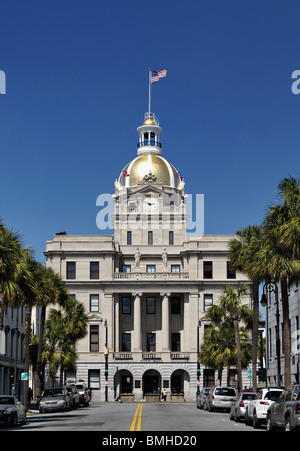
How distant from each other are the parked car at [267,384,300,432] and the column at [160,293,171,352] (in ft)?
230

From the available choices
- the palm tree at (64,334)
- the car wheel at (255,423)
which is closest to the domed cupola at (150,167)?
the palm tree at (64,334)

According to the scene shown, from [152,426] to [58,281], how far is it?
32402mm

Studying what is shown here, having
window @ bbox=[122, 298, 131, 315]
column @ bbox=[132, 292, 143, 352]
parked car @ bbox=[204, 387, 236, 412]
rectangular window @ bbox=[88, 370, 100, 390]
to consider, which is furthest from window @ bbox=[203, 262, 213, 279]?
parked car @ bbox=[204, 387, 236, 412]

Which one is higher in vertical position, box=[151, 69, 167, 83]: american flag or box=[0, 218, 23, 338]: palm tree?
box=[151, 69, 167, 83]: american flag

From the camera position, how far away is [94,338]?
97562 mm

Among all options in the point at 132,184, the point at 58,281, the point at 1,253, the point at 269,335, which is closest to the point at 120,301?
the point at 132,184

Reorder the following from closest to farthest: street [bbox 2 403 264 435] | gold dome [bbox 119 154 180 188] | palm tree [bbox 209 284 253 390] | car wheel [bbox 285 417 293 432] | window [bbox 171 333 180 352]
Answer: car wheel [bbox 285 417 293 432] < street [bbox 2 403 264 435] < palm tree [bbox 209 284 253 390] < window [bbox 171 333 180 352] < gold dome [bbox 119 154 180 188]

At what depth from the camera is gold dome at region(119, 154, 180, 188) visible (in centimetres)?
11925

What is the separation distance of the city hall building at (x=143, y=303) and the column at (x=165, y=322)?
126mm

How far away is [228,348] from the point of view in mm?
71438

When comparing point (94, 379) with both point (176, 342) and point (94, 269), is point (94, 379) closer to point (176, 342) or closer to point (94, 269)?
point (176, 342)

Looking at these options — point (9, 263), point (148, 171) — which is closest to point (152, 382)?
point (148, 171)

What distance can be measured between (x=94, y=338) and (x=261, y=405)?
67345 millimetres

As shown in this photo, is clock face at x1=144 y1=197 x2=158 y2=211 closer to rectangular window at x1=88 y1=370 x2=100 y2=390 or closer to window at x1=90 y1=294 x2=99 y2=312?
window at x1=90 y1=294 x2=99 y2=312
